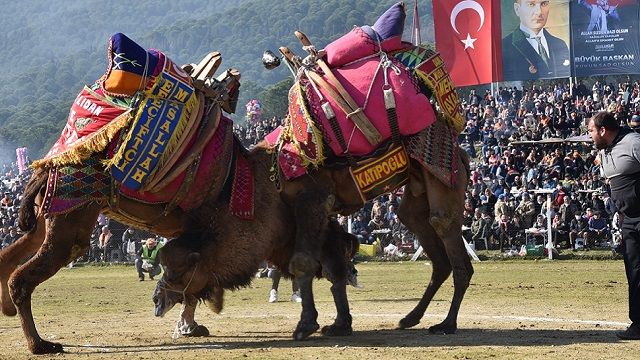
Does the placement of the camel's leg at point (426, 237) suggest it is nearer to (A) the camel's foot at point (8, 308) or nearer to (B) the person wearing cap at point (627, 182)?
(B) the person wearing cap at point (627, 182)

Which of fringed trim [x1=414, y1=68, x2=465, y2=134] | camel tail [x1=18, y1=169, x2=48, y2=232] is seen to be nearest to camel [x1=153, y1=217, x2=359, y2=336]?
camel tail [x1=18, y1=169, x2=48, y2=232]

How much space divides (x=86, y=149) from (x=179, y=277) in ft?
5.03

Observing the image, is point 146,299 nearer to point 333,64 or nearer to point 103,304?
point 103,304

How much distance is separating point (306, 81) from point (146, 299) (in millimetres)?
7642

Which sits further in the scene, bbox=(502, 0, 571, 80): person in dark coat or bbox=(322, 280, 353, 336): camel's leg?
bbox=(502, 0, 571, 80): person in dark coat

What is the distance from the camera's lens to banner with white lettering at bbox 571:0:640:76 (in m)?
41.4

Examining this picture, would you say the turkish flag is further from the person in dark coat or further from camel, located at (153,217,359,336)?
camel, located at (153,217,359,336)

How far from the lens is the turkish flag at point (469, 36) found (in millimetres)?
42625

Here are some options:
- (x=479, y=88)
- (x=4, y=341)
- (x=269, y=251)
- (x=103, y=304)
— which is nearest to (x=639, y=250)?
(x=269, y=251)

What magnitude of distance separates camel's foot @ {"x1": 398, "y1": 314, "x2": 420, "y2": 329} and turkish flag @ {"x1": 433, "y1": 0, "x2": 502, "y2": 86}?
3213cm

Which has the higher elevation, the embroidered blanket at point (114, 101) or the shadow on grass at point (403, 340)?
the embroidered blanket at point (114, 101)

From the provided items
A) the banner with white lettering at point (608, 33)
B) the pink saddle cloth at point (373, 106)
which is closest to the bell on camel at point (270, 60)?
the pink saddle cloth at point (373, 106)

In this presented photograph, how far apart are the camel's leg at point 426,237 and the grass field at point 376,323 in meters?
0.47

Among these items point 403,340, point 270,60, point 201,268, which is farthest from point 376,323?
point 270,60
